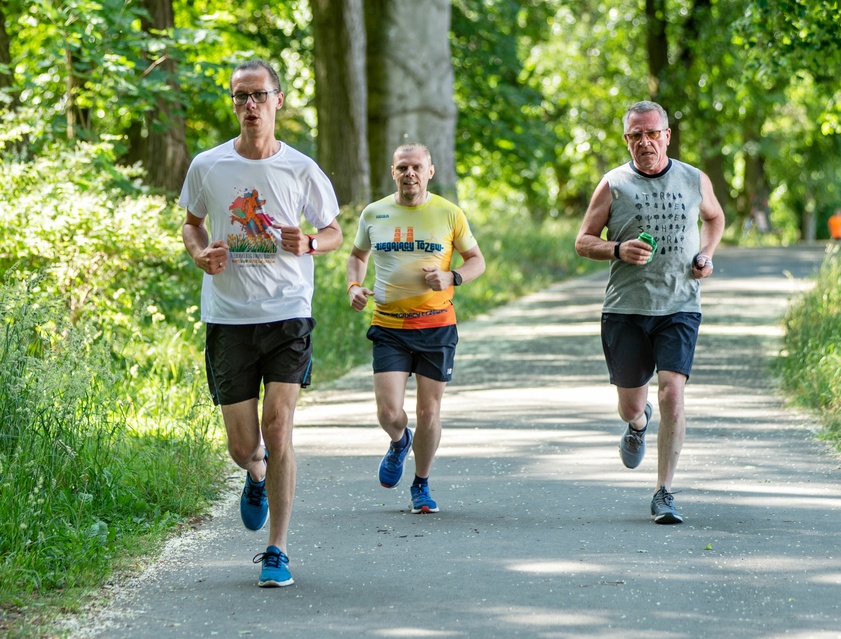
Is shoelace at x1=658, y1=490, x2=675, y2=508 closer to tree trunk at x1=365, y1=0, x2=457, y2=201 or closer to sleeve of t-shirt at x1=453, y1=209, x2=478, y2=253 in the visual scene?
sleeve of t-shirt at x1=453, y1=209, x2=478, y2=253

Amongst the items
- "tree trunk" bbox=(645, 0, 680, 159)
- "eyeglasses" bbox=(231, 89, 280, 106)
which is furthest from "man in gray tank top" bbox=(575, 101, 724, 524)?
"tree trunk" bbox=(645, 0, 680, 159)

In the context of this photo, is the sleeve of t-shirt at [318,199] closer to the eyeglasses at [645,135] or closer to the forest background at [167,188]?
the forest background at [167,188]

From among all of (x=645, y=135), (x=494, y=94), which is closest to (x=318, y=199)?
(x=645, y=135)

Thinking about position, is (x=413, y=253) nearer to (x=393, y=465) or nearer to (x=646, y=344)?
(x=393, y=465)

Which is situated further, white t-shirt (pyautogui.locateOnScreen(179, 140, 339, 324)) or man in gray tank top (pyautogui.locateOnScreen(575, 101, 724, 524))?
man in gray tank top (pyautogui.locateOnScreen(575, 101, 724, 524))

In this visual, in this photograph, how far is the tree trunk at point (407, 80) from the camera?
71.7 ft

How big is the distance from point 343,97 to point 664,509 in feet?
46.0

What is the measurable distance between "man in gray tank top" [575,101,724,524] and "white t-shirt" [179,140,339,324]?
1.77 metres

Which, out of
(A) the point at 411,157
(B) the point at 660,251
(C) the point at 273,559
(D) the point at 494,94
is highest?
(D) the point at 494,94

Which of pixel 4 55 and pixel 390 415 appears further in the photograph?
pixel 4 55

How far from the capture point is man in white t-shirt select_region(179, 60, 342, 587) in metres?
5.60

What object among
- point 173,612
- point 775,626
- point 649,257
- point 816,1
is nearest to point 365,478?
point 649,257

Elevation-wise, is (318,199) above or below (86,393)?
above

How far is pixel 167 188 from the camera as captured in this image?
52.4 feet
